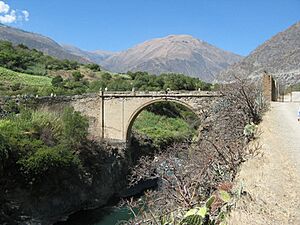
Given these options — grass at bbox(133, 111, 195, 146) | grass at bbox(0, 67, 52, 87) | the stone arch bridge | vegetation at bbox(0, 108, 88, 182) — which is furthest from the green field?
vegetation at bbox(0, 108, 88, 182)

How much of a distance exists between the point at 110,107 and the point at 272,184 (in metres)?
29.6

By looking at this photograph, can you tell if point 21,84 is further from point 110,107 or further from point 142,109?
point 142,109

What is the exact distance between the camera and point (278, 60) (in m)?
48.9

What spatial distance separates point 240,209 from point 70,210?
19.3m

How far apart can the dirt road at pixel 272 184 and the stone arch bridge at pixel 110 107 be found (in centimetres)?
2352

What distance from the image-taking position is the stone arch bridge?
3697 cm

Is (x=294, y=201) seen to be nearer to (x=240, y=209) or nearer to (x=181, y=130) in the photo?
(x=240, y=209)

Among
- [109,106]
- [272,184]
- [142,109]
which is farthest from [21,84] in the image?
[272,184]

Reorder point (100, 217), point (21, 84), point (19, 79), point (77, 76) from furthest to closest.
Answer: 1. point (77, 76)
2. point (19, 79)
3. point (21, 84)
4. point (100, 217)

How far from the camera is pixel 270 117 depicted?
1764cm

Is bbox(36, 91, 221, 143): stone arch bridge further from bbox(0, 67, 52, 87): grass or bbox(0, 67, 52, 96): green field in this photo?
bbox(0, 67, 52, 87): grass

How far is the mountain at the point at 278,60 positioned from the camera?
43.8 m

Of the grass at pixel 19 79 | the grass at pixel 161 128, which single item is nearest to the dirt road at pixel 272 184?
the grass at pixel 161 128

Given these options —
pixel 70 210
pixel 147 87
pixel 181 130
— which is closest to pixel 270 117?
pixel 70 210
